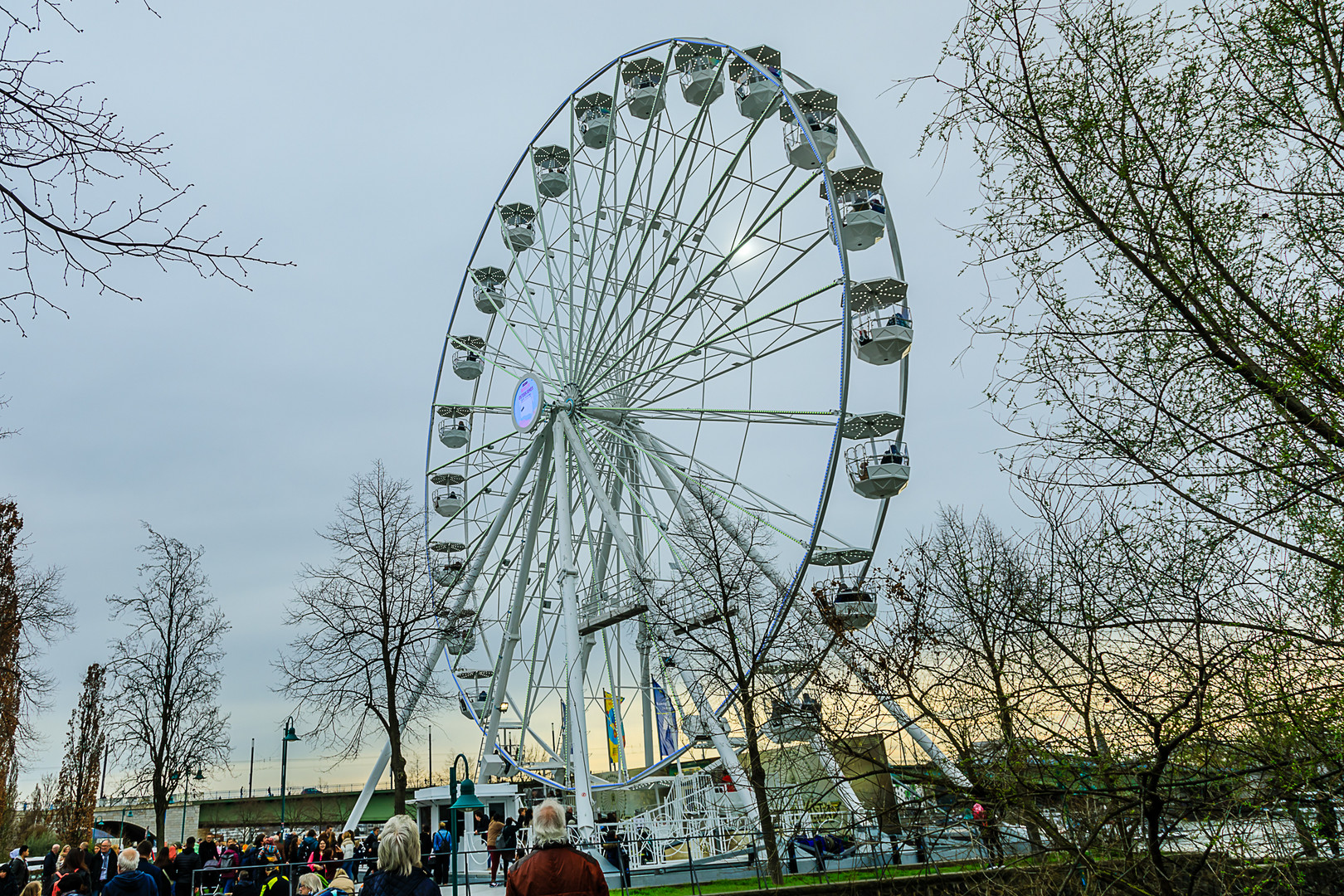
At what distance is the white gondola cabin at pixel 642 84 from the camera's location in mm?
24188

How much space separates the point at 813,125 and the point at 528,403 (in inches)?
350

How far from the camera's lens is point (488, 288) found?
A: 28828mm

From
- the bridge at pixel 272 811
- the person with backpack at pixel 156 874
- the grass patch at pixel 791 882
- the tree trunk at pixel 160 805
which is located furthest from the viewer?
the bridge at pixel 272 811

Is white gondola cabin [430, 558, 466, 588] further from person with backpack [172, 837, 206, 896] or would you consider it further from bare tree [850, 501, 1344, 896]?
bare tree [850, 501, 1344, 896]

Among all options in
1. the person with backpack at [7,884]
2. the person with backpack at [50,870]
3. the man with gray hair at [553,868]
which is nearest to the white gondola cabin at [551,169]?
the person with backpack at [50,870]

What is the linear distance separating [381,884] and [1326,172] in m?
5.15

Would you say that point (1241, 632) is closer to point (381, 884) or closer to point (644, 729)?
point (381, 884)

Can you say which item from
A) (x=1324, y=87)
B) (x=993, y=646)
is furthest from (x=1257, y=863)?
(x=1324, y=87)

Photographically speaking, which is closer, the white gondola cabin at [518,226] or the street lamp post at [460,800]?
the street lamp post at [460,800]

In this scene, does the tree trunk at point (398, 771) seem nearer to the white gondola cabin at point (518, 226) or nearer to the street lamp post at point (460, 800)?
the street lamp post at point (460, 800)

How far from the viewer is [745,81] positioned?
22.2 metres

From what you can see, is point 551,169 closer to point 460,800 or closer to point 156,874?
point 460,800

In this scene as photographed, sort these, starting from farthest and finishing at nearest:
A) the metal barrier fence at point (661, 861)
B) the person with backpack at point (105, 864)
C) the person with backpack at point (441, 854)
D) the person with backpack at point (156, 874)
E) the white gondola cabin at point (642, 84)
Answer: the white gondola cabin at point (642, 84), the person with backpack at point (441, 854), the metal barrier fence at point (661, 861), the person with backpack at point (105, 864), the person with backpack at point (156, 874)

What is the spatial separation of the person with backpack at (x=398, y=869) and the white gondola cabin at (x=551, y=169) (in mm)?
24537
